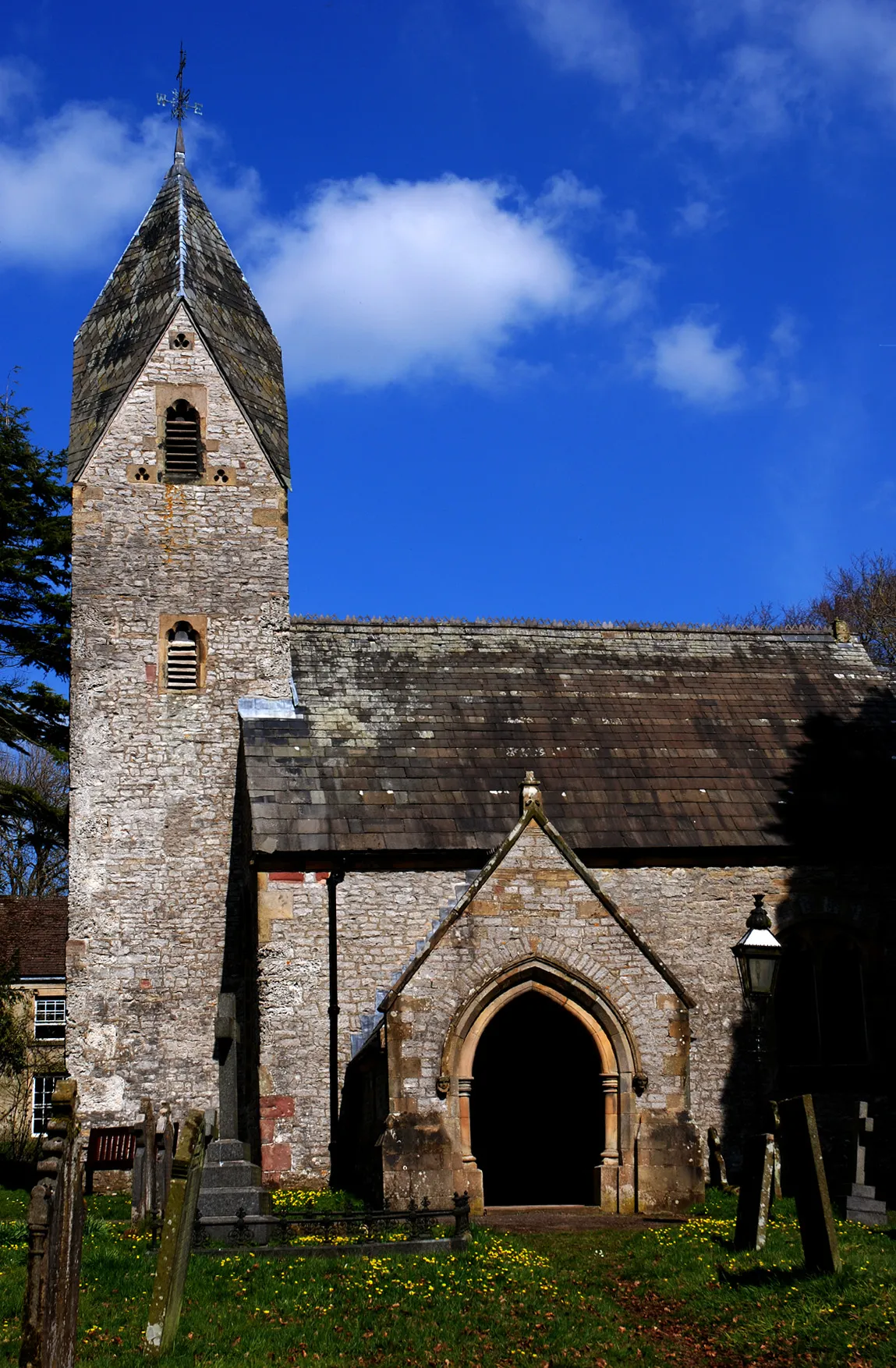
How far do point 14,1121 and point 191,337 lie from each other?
2059 cm

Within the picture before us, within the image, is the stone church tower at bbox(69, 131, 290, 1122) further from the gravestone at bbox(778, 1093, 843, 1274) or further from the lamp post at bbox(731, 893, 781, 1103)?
the gravestone at bbox(778, 1093, 843, 1274)

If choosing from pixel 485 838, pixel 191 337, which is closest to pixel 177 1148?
pixel 485 838

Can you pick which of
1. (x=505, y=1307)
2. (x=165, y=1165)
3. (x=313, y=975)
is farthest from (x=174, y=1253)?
(x=313, y=975)

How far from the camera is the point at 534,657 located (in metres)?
23.8

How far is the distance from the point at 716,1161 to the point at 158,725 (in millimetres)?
10461

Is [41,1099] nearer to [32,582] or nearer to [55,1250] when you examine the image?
[32,582]

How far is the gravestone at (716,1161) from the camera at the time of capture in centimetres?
1823

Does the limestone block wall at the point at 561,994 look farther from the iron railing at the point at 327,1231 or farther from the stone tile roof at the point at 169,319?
the stone tile roof at the point at 169,319

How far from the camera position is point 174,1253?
922 centimetres

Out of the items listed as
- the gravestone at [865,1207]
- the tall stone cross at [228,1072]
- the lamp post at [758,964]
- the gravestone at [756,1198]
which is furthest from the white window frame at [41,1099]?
the lamp post at [758,964]

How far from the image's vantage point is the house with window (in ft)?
112

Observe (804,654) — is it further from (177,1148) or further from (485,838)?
(177,1148)

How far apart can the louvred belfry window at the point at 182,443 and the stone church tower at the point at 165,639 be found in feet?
0.10

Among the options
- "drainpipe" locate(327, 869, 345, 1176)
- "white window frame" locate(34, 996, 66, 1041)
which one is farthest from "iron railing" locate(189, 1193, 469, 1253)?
"white window frame" locate(34, 996, 66, 1041)
